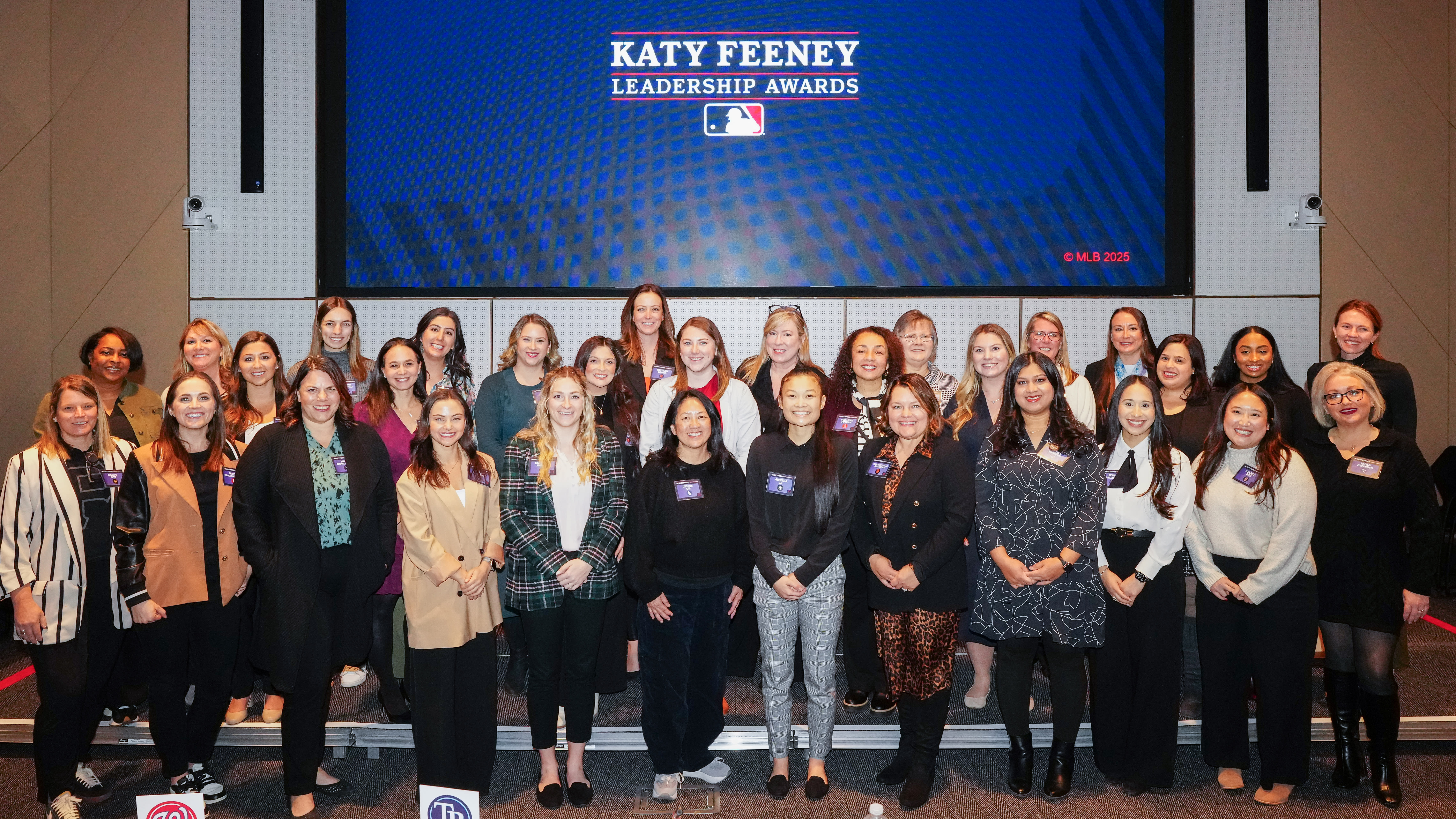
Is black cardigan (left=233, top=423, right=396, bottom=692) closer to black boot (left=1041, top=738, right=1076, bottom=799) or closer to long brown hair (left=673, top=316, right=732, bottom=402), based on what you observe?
long brown hair (left=673, top=316, right=732, bottom=402)

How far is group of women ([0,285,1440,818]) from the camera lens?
3.12m

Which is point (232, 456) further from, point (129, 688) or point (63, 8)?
point (63, 8)

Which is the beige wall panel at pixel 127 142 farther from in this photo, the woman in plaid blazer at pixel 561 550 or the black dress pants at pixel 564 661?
the black dress pants at pixel 564 661

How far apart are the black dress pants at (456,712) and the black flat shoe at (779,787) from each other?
1052 mm

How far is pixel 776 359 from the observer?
3910 mm

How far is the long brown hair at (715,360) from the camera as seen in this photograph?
3.75m

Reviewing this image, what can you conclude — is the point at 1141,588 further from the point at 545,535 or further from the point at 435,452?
the point at 435,452

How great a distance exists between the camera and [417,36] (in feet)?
17.4

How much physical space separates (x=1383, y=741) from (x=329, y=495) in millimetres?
4051

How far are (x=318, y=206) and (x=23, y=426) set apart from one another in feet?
8.21

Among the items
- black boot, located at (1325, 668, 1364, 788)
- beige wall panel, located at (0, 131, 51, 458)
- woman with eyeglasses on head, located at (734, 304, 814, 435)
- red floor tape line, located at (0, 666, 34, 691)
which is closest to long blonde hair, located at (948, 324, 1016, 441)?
woman with eyeglasses on head, located at (734, 304, 814, 435)

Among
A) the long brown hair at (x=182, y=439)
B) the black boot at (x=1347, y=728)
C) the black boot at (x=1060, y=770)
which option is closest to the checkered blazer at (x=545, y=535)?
the long brown hair at (x=182, y=439)

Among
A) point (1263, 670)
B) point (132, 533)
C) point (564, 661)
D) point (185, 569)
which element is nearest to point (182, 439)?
point (132, 533)

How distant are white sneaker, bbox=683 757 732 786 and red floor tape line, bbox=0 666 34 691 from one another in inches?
136
